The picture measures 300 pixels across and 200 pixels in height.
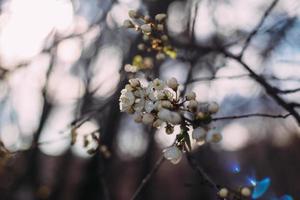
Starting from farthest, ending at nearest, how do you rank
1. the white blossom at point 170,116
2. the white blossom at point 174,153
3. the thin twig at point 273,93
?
the thin twig at point 273,93
the white blossom at point 174,153
the white blossom at point 170,116

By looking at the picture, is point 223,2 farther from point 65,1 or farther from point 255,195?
point 255,195

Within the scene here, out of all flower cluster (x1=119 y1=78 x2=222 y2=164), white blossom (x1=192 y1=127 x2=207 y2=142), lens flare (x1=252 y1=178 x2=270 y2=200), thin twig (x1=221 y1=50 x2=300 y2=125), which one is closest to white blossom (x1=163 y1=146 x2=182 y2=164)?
flower cluster (x1=119 y1=78 x2=222 y2=164)

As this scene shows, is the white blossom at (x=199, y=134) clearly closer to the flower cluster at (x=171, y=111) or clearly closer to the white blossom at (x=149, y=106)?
the flower cluster at (x=171, y=111)

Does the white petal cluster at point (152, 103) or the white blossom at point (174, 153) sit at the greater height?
the white petal cluster at point (152, 103)

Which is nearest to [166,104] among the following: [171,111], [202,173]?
[171,111]

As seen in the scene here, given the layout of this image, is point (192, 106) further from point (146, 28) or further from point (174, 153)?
point (146, 28)

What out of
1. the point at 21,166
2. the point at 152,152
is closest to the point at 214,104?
the point at 21,166

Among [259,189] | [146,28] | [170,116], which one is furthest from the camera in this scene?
[146,28]

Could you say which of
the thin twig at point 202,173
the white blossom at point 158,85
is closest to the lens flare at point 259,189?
the thin twig at point 202,173
